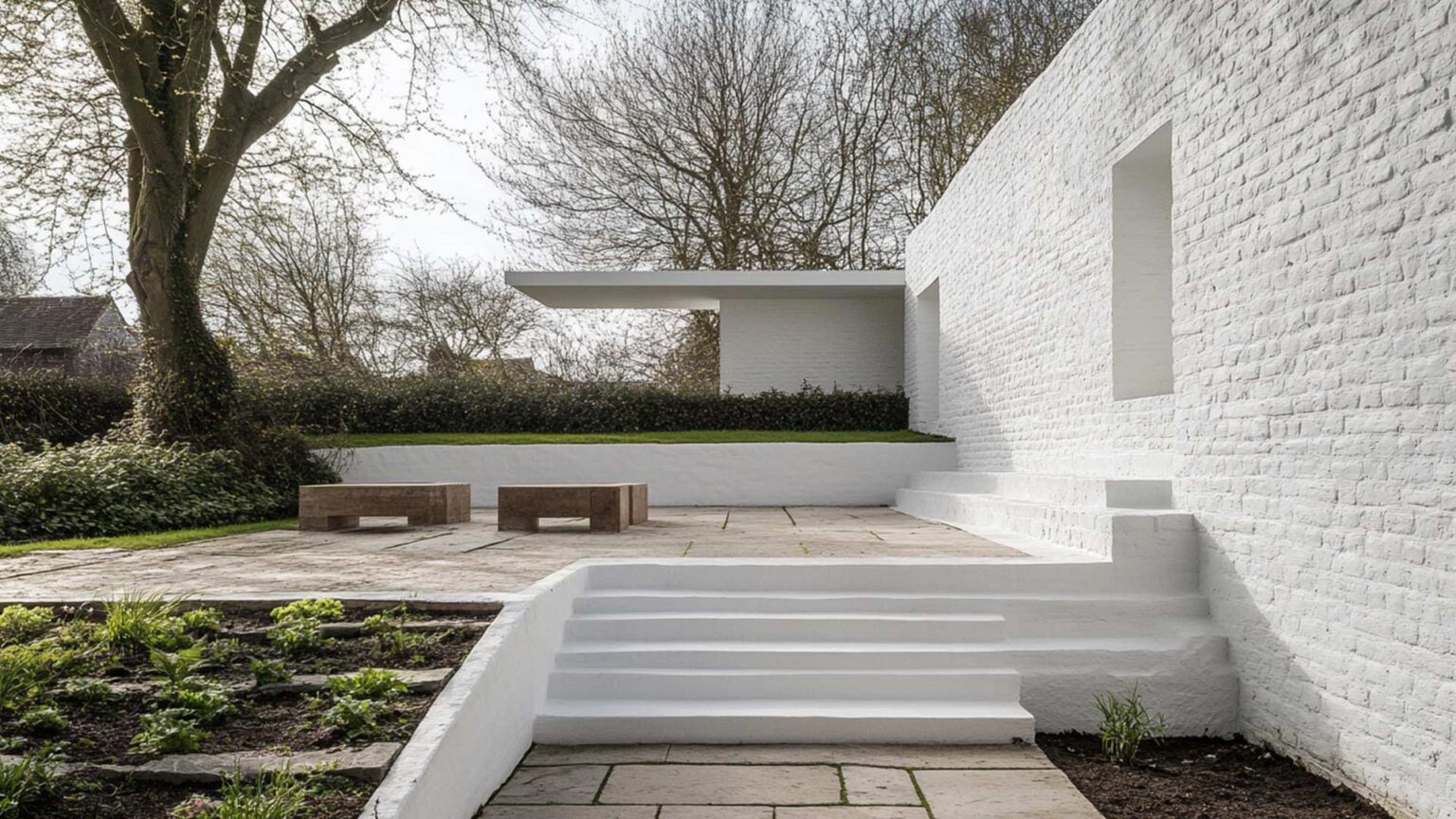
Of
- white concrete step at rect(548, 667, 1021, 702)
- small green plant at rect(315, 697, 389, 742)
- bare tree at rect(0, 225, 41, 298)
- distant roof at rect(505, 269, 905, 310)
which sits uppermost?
bare tree at rect(0, 225, 41, 298)

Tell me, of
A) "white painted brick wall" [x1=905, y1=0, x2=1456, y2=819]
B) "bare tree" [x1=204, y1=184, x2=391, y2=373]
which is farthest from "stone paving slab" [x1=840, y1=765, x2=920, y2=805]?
"bare tree" [x1=204, y1=184, x2=391, y2=373]

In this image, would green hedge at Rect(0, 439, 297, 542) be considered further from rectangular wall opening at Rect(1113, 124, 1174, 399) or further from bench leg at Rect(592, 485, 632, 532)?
rectangular wall opening at Rect(1113, 124, 1174, 399)

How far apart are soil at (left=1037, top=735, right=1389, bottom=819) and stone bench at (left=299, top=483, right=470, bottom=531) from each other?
530cm

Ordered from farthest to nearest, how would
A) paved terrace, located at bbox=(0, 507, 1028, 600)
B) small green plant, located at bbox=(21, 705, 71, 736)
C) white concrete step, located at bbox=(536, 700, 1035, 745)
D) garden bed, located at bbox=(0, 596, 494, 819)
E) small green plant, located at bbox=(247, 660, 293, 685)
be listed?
paved terrace, located at bbox=(0, 507, 1028, 600)
white concrete step, located at bbox=(536, 700, 1035, 745)
small green plant, located at bbox=(247, 660, 293, 685)
small green plant, located at bbox=(21, 705, 71, 736)
garden bed, located at bbox=(0, 596, 494, 819)

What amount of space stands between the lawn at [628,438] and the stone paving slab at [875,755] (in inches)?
301

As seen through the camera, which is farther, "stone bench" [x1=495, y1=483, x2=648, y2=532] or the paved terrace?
"stone bench" [x1=495, y1=483, x2=648, y2=532]

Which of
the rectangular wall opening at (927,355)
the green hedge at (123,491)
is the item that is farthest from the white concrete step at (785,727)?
the rectangular wall opening at (927,355)

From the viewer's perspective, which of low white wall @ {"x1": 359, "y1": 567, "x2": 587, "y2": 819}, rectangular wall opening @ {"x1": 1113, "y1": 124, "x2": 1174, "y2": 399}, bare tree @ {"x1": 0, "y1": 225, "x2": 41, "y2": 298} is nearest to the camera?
low white wall @ {"x1": 359, "y1": 567, "x2": 587, "y2": 819}

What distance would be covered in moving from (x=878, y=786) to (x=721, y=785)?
53 centimetres

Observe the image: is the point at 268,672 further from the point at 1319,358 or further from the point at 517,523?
the point at 517,523

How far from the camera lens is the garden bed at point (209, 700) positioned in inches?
92.0

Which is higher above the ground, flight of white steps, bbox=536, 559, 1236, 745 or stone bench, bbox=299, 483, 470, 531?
stone bench, bbox=299, 483, 470, 531

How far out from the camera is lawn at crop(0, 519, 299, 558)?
619 cm

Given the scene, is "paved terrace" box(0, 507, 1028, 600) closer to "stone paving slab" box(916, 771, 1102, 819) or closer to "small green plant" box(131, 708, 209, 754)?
"small green plant" box(131, 708, 209, 754)
